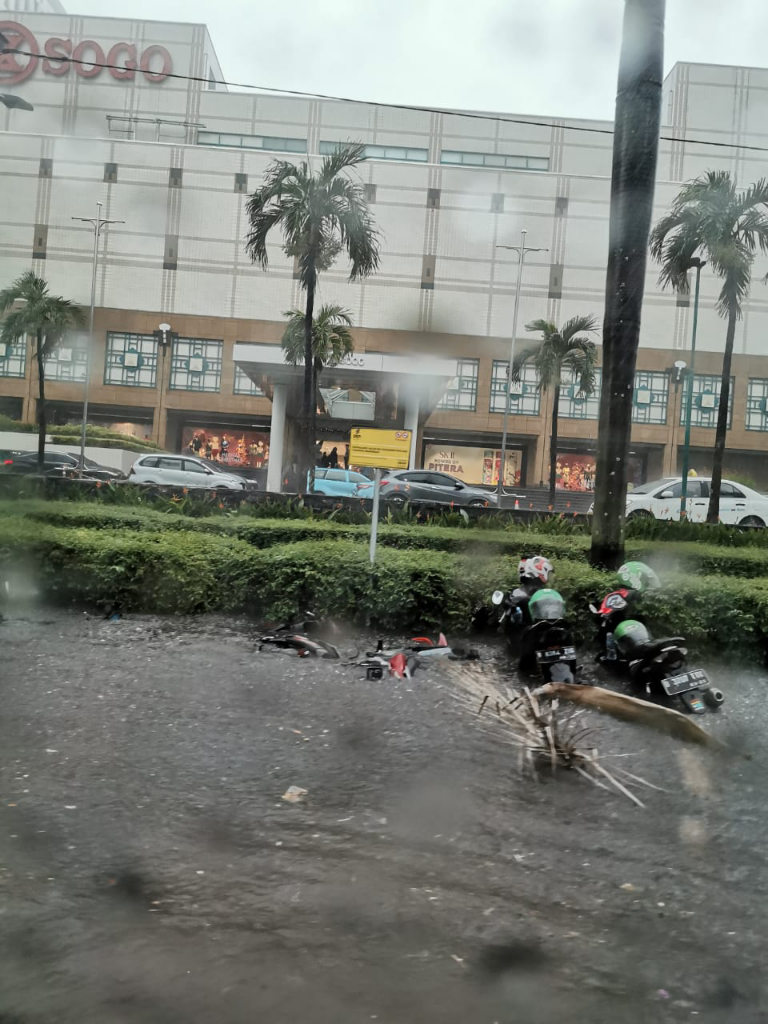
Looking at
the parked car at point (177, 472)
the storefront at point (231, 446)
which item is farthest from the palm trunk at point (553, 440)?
the storefront at point (231, 446)

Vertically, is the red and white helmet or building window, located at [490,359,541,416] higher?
building window, located at [490,359,541,416]

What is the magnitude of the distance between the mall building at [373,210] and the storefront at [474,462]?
2373mm

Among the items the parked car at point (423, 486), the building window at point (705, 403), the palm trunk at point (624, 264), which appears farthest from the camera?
the parked car at point (423, 486)

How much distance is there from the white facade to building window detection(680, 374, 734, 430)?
0.36m

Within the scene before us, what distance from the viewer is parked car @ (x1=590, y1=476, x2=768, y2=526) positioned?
740 centimetres

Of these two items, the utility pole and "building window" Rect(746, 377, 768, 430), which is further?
"building window" Rect(746, 377, 768, 430)

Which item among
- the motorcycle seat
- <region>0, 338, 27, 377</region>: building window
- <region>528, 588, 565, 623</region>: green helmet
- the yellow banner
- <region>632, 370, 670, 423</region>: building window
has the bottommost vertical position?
the motorcycle seat

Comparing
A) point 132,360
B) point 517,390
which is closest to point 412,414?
point 517,390

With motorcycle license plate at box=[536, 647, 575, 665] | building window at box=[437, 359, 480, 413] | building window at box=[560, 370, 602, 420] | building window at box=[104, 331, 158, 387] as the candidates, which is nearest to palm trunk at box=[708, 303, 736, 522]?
building window at box=[560, 370, 602, 420]

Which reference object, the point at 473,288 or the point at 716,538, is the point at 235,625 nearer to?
the point at 473,288

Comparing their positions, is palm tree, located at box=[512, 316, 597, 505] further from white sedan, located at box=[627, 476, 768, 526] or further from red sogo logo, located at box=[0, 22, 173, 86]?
white sedan, located at box=[627, 476, 768, 526]

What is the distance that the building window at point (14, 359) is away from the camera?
1888 mm

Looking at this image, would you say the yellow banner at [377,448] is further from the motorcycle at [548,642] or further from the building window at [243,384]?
the building window at [243,384]

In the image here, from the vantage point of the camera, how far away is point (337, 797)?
172cm
